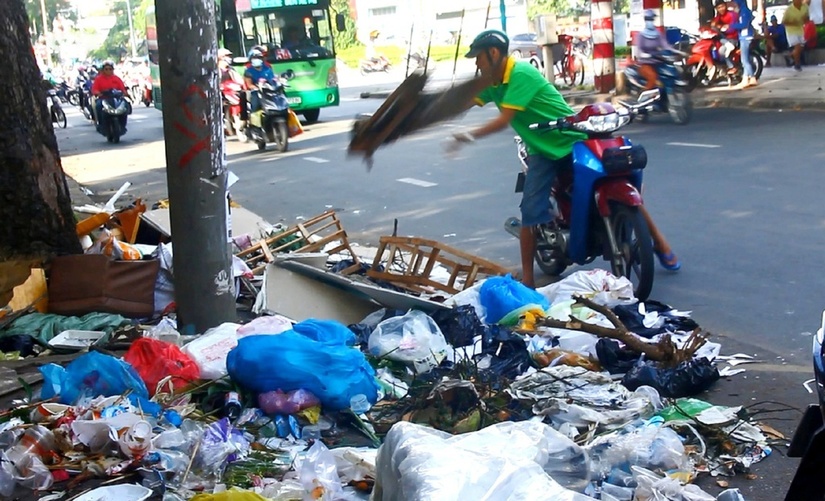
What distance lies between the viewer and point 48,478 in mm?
3979

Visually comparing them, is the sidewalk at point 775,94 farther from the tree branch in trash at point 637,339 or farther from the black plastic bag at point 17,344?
the black plastic bag at point 17,344

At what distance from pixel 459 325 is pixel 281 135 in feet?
41.9

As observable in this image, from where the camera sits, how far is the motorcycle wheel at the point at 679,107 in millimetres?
15079

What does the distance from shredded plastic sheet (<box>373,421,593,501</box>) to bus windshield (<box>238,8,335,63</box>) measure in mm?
19389

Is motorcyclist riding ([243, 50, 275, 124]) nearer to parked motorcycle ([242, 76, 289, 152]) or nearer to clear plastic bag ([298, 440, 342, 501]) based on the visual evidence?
parked motorcycle ([242, 76, 289, 152])

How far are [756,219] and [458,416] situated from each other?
16.2 ft

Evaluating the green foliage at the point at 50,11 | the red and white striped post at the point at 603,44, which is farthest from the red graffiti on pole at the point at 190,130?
the green foliage at the point at 50,11

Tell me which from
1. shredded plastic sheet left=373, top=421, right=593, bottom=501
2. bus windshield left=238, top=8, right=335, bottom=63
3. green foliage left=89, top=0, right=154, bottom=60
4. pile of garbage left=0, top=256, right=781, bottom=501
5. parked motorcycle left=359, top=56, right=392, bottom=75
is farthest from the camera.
Answer: green foliage left=89, top=0, right=154, bottom=60

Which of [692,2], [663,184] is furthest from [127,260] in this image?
[692,2]

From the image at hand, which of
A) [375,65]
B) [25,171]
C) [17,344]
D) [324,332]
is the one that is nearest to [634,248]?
[324,332]

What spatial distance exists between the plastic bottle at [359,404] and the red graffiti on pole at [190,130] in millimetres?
1581

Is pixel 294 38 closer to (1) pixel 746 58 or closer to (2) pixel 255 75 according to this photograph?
(2) pixel 255 75

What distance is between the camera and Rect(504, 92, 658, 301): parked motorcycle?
6.32 meters

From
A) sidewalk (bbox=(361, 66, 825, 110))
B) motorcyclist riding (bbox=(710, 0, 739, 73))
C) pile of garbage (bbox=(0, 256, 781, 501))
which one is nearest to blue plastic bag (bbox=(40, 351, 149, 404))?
pile of garbage (bbox=(0, 256, 781, 501))
